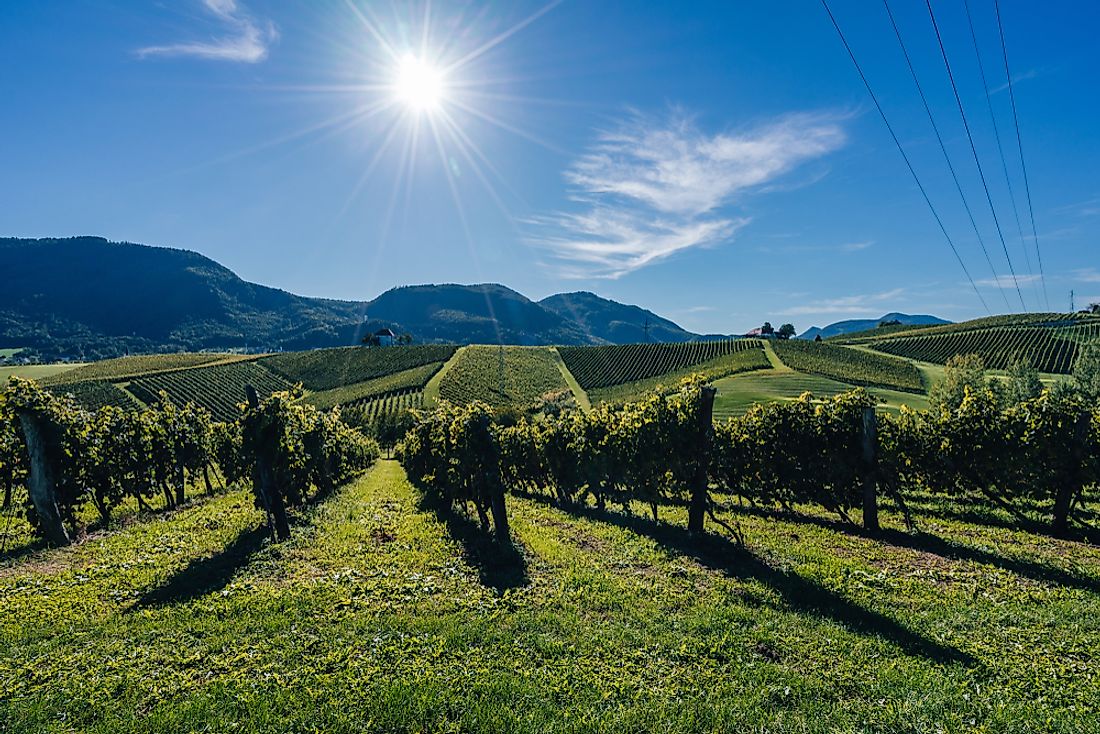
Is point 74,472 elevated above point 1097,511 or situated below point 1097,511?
above

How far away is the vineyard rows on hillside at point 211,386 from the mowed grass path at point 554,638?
87.7 metres

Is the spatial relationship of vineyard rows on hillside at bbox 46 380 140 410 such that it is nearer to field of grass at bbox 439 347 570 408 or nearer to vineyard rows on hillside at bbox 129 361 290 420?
vineyard rows on hillside at bbox 129 361 290 420

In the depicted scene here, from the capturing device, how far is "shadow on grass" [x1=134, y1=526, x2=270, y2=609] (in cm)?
1040

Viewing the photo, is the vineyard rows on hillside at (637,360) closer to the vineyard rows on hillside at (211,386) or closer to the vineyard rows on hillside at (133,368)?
the vineyard rows on hillside at (211,386)

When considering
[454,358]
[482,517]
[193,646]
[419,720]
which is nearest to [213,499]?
[482,517]

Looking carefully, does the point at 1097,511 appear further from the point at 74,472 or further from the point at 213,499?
the point at 213,499

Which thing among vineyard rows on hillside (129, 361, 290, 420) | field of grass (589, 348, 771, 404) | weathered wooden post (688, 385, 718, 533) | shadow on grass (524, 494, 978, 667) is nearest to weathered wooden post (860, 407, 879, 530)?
shadow on grass (524, 494, 978, 667)

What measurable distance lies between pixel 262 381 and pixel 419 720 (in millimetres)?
Result: 136887

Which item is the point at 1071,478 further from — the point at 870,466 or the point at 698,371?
the point at 698,371

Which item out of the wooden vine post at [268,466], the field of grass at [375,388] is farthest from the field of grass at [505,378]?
the wooden vine post at [268,466]

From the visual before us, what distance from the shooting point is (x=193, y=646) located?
8.23 meters

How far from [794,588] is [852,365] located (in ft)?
327

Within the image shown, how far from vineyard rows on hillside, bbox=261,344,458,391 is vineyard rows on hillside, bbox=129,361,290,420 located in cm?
705

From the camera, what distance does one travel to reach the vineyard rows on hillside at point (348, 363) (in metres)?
128
